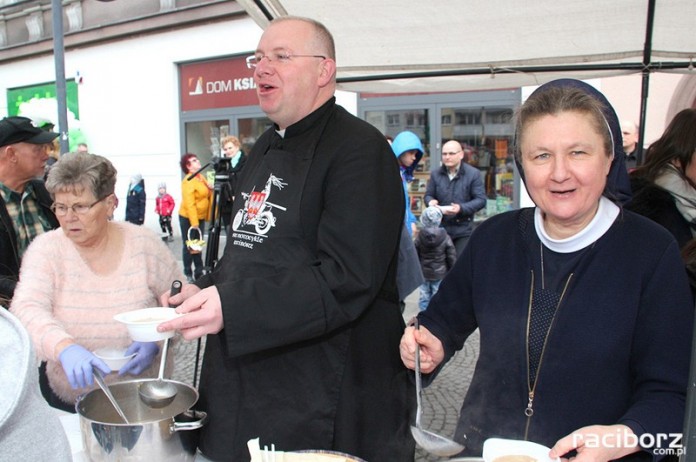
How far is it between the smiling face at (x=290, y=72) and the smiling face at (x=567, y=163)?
620mm

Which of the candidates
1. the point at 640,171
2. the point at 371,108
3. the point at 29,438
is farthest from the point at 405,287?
the point at 371,108

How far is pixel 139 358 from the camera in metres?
1.82

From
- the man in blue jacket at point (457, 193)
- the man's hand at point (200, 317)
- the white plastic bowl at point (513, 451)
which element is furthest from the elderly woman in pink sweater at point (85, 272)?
the man in blue jacket at point (457, 193)

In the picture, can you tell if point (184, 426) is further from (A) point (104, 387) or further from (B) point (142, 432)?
(A) point (104, 387)

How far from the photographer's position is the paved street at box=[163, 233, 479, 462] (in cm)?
343

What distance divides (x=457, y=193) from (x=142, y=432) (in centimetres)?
453

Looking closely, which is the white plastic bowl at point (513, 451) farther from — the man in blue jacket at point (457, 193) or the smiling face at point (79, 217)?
the man in blue jacket at point (457, 193)

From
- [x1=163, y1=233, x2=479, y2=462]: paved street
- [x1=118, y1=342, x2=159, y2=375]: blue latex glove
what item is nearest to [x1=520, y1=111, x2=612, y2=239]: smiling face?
[x1=118, y1=342, x2=159, y2=375]: blue latex glove

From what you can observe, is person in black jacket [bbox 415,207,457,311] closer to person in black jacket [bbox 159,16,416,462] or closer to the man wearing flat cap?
the man wearing flat cap

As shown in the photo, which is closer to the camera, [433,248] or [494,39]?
[494,39]

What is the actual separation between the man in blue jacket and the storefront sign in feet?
19.2

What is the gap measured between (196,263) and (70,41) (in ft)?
27.6

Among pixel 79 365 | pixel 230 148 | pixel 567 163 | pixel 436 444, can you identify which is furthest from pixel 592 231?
pixel 230 148

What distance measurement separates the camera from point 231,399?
149cm
